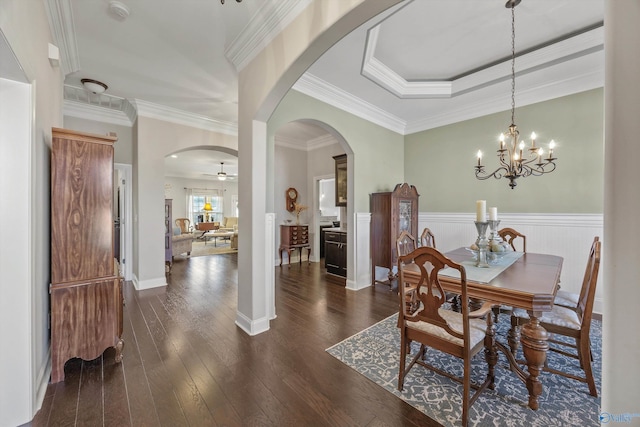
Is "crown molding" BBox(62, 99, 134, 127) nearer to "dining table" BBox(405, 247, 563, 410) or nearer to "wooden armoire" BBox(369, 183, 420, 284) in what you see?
"wooden armoire" BBox(369, 183, 420, 284)

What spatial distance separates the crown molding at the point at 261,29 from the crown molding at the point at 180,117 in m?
2.06

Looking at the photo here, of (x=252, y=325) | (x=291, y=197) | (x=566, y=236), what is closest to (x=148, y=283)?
(x=252, y=325)

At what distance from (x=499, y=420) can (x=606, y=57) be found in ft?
6.17

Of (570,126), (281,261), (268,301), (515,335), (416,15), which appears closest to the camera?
(515,335)

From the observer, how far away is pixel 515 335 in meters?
1.99

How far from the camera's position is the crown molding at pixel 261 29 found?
6.56 feet

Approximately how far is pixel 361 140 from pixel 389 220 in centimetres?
141

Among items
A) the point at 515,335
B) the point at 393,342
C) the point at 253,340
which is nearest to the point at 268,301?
the point at 253,340

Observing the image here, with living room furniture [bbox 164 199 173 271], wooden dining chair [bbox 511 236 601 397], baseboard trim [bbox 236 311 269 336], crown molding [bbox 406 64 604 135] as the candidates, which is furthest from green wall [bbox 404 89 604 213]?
living room furniture [bbox 164 199 173 271]

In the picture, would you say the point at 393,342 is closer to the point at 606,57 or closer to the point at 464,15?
the point at 606,57

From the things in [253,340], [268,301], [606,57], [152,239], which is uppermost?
[606,57]

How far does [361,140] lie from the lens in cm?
416

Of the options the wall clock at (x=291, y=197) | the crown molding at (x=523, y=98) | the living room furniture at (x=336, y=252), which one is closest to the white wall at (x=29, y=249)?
the living room furniture at (x=336, y=252)

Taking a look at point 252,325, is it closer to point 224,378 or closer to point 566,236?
point 224,378
